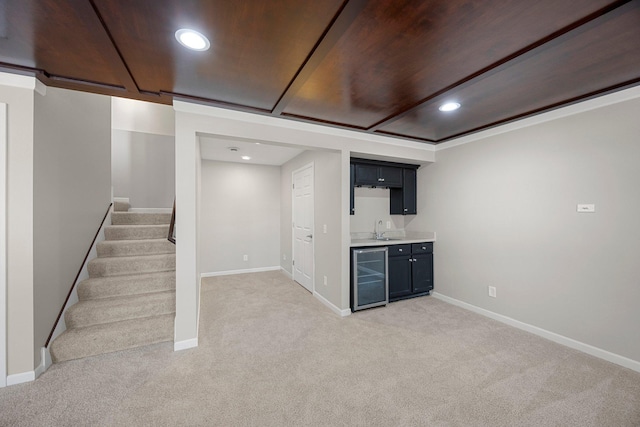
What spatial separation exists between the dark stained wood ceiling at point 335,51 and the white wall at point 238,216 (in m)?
2.84

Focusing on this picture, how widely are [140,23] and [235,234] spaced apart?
4.30 m

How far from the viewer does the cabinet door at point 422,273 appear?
3.99 metres

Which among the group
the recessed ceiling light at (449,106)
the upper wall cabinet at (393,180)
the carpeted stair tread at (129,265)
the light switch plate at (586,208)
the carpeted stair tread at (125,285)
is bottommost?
the carpeted stair tread at (125,285)

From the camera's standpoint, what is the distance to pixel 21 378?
79.4 inches

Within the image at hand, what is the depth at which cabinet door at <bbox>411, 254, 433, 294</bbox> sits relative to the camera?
3.99 m

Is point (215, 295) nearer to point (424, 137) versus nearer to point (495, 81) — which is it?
point (424, 137)

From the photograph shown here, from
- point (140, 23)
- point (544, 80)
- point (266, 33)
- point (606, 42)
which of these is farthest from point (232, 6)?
point (544, 80)

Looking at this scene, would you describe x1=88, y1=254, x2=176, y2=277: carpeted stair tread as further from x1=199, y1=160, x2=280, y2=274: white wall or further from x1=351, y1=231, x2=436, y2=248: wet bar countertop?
x1=351, y1=231, x2=436, y2=248: wet bar countertop

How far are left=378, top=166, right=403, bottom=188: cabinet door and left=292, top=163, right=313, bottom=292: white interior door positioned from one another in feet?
3.67

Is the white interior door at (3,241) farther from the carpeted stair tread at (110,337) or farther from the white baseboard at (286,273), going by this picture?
the white baseboard at (286,273)

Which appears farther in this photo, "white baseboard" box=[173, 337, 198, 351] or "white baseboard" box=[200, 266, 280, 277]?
"white baseboard" box=[200, 266, 280, 277]

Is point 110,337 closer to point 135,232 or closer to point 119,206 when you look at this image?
point 135,232

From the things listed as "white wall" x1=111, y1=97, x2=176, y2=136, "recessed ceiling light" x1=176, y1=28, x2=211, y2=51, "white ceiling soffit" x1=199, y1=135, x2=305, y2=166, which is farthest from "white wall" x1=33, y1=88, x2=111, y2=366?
"white wall" x1=111, y1=97, x2=176, y2=136

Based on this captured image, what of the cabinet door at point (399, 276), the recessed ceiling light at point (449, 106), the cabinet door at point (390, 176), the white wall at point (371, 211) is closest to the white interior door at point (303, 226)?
the white wall at point (371, 211)
